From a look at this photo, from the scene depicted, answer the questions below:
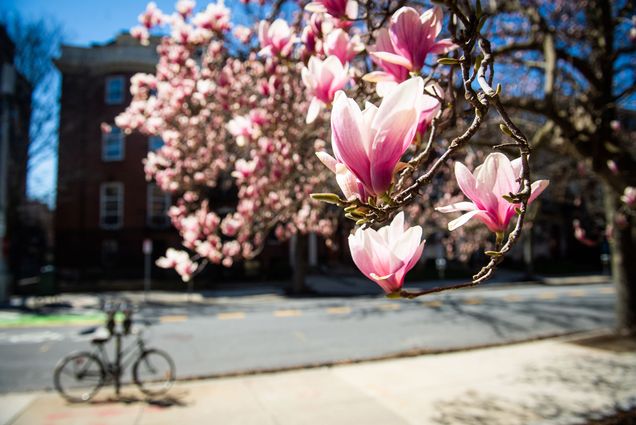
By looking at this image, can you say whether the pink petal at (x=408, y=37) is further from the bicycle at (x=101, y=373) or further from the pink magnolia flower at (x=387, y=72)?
the bicycle at (x=101, y=373)

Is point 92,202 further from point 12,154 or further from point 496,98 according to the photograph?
point 496,98

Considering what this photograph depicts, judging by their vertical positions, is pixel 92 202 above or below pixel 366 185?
above

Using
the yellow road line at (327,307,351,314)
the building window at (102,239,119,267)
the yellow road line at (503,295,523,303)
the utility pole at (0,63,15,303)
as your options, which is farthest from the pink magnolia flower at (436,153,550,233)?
the building window at (102,239,119,267)

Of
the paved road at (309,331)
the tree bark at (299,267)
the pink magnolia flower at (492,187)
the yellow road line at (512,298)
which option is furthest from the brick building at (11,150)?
the yellow road line at (512,298)

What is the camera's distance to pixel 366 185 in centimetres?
92

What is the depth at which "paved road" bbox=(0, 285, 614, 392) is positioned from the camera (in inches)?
305

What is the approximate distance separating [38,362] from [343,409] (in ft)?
19.7

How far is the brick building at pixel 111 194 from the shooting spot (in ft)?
71.5

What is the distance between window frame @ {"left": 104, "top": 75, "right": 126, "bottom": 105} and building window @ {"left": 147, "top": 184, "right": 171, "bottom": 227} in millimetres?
4761

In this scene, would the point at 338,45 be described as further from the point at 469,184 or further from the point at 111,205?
the point at 111,205

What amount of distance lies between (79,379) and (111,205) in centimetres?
1844

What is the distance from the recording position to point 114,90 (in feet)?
73.4

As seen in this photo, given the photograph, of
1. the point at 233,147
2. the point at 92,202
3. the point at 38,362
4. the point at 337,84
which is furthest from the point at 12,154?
the point at 337,84

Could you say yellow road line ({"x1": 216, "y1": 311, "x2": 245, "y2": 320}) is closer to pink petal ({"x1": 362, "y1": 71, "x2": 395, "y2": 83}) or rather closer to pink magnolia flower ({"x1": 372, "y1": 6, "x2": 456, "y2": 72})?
pink petal ({"x1": 362, "y1": 71, "x2": 395, "y2": 83})
